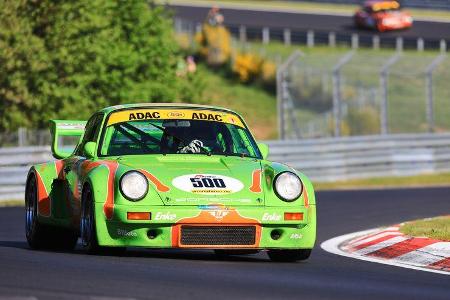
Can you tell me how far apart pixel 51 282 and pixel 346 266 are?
293cm

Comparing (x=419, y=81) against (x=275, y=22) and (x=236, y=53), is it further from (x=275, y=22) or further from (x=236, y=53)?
(x=275, y=22)

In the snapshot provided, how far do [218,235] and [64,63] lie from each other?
18.3m

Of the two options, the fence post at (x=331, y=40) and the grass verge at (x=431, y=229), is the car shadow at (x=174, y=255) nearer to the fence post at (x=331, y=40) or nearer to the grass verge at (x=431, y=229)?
the grass verge at (x=431, y=229)

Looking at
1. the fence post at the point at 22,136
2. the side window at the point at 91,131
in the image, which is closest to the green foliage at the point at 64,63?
the fence post at the point at 22,136

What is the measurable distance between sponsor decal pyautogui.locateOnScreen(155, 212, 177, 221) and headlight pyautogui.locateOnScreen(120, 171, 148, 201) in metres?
0.19

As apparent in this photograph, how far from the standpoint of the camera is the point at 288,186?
38.8ft

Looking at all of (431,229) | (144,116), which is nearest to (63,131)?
(144,116)

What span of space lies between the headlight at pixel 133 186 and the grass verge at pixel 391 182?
15784 millimetres

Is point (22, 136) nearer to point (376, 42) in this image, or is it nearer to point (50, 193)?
point (50, 193)

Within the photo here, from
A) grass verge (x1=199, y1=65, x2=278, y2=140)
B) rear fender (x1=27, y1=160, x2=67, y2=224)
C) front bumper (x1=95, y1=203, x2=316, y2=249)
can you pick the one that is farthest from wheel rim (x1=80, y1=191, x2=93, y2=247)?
grass verge (x1=199, y1=65, x2=278, y2=140)

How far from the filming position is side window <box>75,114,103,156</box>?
12929mm

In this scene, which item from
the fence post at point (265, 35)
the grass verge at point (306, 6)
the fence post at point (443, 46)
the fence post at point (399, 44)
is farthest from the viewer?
the grass verge at point (306, 6)

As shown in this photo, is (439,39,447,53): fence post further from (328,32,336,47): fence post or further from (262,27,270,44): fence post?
(262,27,270,44): fence post

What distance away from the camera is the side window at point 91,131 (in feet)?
42.4
